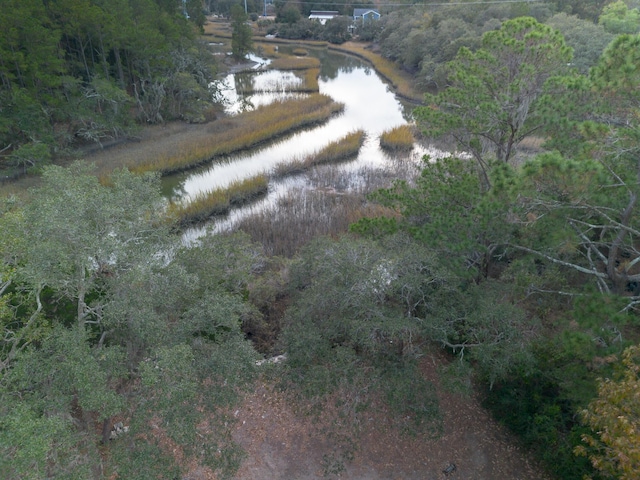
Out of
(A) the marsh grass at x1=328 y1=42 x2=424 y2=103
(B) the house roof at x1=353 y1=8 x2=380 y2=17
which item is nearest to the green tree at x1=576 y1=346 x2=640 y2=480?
(A) the marsh grass at x1=328 y1=42 x2=424 y2=103

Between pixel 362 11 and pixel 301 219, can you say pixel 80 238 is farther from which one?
pixel 362 11

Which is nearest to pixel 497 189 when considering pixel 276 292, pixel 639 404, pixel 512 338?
pixel 512 338

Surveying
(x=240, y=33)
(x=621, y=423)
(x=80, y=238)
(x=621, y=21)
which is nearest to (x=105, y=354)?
(x=80, y=238)

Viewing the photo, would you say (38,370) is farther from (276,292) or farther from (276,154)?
(276,154)

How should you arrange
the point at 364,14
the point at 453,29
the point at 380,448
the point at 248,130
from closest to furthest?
the point at 380,448 → the point at 248,130 → the point at 453,29 → the point at 364,14

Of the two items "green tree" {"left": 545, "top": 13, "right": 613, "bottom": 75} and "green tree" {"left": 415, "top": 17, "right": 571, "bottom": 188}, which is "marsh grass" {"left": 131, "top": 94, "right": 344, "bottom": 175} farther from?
"green tree" {"left": 415, "top": 17, "right": 571, "bottom": 188}

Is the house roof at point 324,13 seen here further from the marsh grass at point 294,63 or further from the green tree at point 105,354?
the green tree at point 105,354
